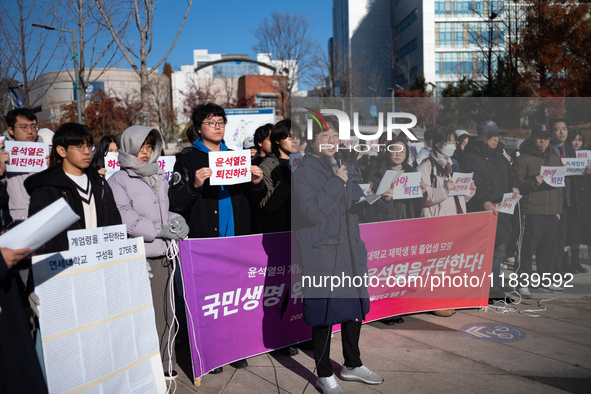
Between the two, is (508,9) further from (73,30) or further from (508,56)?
(73,30)

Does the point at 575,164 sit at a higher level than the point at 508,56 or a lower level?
lower

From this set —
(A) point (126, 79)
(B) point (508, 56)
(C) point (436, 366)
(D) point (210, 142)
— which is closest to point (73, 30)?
(D) point (210, 142)

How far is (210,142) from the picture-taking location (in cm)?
417

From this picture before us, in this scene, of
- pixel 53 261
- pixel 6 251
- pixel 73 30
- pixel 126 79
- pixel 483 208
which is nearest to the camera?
pixel 6 251

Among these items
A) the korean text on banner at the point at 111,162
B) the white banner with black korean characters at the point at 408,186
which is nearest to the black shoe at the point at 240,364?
the white banner with black korean characters at the point at 408,186

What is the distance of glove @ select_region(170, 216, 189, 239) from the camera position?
373cm

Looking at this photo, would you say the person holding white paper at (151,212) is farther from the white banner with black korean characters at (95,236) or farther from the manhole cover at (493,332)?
the manhole cover at (493,332)

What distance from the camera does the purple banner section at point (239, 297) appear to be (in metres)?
3.76

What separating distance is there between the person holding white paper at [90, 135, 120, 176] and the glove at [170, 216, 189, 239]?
1.83 m

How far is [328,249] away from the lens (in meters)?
3.54

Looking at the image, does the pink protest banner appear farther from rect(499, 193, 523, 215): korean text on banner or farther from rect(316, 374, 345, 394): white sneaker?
rect(316, 374, 345, 394): white sneaker

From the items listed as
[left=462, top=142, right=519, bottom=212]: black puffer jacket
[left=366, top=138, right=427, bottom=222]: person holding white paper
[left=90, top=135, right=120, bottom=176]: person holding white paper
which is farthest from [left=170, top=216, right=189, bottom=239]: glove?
[left=462, top=142, right=519, bottom=212]: black puffer jacket

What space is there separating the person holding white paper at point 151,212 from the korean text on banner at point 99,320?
1.41 ft

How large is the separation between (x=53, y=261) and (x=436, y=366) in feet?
10.4
